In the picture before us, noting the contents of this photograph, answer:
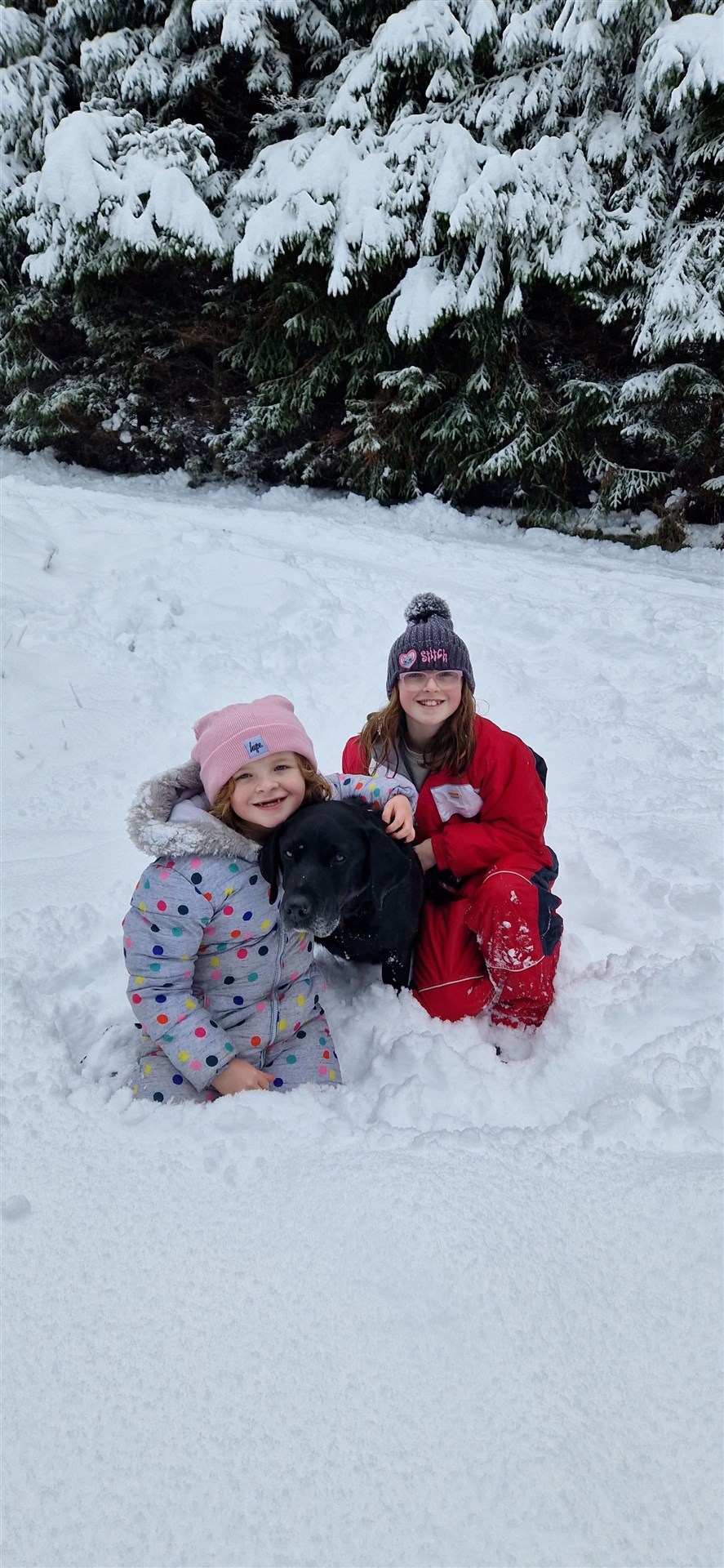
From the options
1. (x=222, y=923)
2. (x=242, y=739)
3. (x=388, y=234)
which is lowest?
(x=222, y=923)

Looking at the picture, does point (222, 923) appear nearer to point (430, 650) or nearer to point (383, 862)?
point (383, 862)

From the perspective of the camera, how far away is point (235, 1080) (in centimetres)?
208

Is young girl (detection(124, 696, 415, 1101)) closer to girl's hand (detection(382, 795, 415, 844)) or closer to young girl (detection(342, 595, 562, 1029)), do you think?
girl's hand (detection(382, 795, 415, 844))

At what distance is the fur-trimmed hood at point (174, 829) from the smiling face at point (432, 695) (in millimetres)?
679

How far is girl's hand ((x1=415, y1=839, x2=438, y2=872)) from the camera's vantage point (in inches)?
99.4

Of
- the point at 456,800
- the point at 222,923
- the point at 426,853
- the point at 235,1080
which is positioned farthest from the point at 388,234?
the point at 235,1080

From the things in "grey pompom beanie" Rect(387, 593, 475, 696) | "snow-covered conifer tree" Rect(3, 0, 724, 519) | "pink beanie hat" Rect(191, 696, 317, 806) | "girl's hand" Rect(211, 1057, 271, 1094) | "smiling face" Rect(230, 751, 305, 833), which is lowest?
"girl's hand" Rect(211, 1057, 271, 1094)

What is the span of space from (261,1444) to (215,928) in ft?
3.72

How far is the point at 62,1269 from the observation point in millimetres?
1483

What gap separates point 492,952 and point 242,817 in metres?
0.79

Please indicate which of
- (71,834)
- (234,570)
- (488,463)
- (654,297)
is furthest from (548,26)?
(71,834)

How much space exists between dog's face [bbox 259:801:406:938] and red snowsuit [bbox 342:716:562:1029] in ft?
1.04

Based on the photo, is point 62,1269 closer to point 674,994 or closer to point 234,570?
point 674,994

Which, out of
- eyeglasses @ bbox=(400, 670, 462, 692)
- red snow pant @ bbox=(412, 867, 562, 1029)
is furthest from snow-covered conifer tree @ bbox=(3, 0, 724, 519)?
red snow pant @ bbox=(412, 867, 562, 1029)
